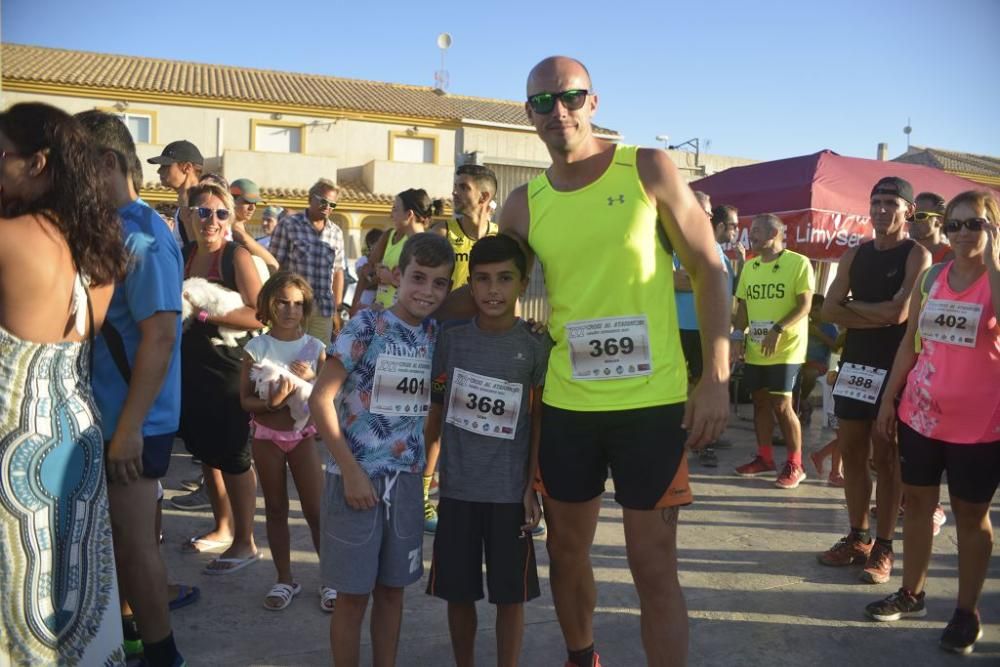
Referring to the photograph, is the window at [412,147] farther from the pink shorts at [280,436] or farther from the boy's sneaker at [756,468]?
the pink shorts at [280,436]

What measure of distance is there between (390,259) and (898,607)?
3.80m

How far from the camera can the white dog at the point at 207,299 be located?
359 centimetres

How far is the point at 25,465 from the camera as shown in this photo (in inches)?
82.0

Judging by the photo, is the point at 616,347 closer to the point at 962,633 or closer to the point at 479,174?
the point at 962,633

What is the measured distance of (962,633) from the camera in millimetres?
3137

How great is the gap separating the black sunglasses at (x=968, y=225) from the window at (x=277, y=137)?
29432 mm

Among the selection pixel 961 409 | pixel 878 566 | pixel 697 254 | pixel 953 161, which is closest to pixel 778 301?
pixel 878 566

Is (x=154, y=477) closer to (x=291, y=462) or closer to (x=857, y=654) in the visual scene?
(x=291, y=462)

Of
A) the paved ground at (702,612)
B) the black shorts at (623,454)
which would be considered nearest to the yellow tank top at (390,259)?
the paved ground at (702,612)

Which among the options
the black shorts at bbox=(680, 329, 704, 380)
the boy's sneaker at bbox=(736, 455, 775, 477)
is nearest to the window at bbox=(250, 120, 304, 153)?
the black shorts at bbox=(680, 329, 704, 380)

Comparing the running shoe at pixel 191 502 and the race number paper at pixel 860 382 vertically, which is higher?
the race number paper at pixel 860 382

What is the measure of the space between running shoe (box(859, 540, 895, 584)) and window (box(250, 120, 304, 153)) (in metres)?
29.3

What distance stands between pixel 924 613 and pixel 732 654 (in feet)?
3.54

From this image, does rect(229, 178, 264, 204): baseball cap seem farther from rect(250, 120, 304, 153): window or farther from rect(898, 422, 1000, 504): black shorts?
rect(250, 120, 304, 153): window
